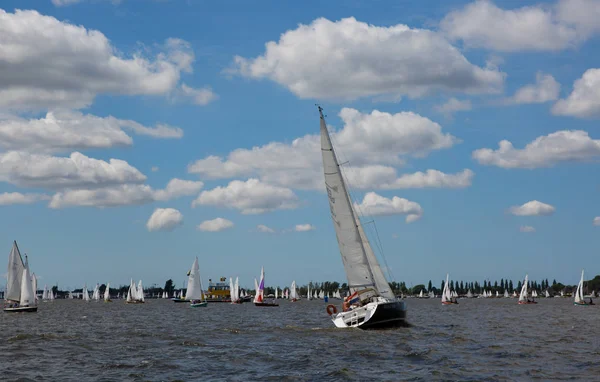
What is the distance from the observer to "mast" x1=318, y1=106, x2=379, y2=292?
4988cm

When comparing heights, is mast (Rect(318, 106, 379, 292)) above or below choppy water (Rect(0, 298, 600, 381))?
above

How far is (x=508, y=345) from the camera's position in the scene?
41.0 meters

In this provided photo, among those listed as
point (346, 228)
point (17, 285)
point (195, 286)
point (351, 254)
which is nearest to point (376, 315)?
point (351, 254)

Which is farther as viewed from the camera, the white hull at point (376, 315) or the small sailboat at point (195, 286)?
the small sailboat at point (195, 286)

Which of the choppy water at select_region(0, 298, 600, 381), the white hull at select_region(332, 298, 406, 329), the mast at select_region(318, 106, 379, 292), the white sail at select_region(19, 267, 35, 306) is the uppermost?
the mast at select_region(318, 106, 379, 292)

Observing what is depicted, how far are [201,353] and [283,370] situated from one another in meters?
8.38

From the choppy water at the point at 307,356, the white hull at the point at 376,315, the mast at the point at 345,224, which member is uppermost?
the mast at the point at 345,224

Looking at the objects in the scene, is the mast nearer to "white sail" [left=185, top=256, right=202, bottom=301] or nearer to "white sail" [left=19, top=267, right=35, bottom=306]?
"white sail" [left=19, top=267, right=35, bottom=306]

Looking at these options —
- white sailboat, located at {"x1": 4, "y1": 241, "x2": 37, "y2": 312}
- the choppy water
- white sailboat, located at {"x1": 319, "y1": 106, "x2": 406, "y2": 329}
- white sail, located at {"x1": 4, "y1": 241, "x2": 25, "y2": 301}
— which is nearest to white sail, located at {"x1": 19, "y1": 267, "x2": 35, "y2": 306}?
white sailboat, located at {"x1": 4, "y1": 241, "x2": 37, "y2": 312}

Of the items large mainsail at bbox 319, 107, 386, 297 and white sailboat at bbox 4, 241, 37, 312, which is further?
white sailboat at bbox 4, 241, 37, 312

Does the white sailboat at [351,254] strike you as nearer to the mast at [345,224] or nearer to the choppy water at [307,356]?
the mast at [345,224]

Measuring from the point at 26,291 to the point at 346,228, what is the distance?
58.5 metres

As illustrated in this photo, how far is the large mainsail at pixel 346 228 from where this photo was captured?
49.9 metres

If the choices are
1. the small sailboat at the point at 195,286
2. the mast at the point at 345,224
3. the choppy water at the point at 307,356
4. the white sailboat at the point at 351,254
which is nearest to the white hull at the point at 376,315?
the white sailboat at the point at 351,254
